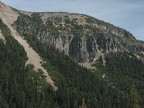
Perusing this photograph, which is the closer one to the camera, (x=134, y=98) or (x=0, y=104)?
(x=134, y=98)

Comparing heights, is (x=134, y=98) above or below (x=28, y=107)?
above

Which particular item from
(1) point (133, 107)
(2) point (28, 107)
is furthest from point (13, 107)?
(1) point (133, 107)

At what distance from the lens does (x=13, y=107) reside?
199m

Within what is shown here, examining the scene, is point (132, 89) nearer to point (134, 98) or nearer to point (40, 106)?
point (134, 98)

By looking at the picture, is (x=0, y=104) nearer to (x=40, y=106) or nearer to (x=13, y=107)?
(x=13, y=107)

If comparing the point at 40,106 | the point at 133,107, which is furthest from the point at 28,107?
the point at 133,107

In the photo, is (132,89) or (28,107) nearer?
(132,89)

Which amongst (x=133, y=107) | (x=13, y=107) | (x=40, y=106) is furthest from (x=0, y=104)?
(x=133, y=107)

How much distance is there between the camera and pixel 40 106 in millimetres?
197250

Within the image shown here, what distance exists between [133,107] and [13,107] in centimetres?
10275

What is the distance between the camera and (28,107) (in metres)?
200

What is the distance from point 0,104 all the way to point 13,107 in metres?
8.80

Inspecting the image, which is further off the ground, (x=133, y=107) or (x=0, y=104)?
(x=133, y=107)

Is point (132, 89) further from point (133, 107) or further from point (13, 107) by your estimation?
point (13, 107)
